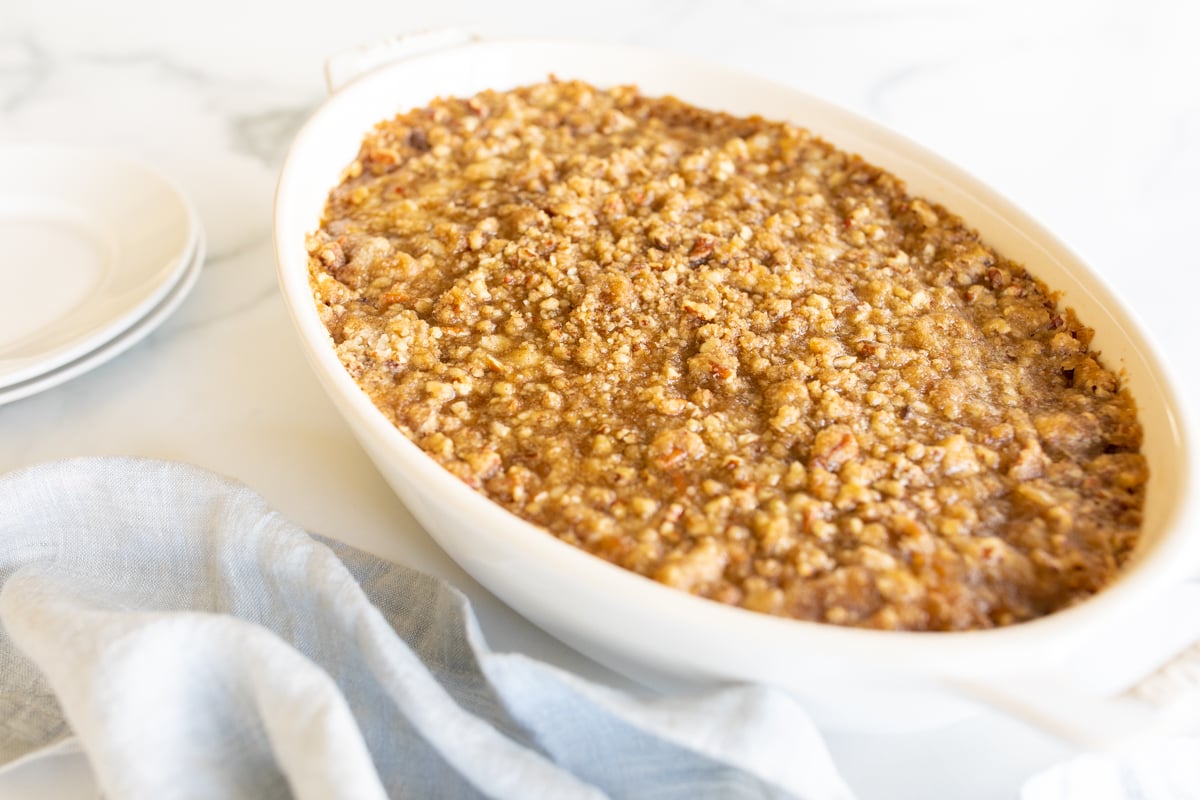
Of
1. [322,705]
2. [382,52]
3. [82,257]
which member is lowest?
[82,257]

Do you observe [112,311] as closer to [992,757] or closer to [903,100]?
[992,757]

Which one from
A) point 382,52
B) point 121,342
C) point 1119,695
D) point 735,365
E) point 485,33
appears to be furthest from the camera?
point 485,33

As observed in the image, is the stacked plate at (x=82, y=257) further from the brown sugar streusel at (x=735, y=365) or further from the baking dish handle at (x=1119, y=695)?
the baking dish handle at (x=1119, y=695)

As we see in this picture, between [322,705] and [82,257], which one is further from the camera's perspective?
[82,257]

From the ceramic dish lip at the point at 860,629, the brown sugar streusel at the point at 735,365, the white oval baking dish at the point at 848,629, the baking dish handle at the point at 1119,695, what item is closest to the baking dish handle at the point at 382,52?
the brown sugar streusel at the point at 735,365

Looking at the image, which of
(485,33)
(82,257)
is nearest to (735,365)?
(82,257)

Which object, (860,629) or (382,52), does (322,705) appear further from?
(382,52)

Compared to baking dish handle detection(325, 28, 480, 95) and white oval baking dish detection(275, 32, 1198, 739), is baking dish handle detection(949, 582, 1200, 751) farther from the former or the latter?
baking dish handle detection(325, 28, 480, 95)
